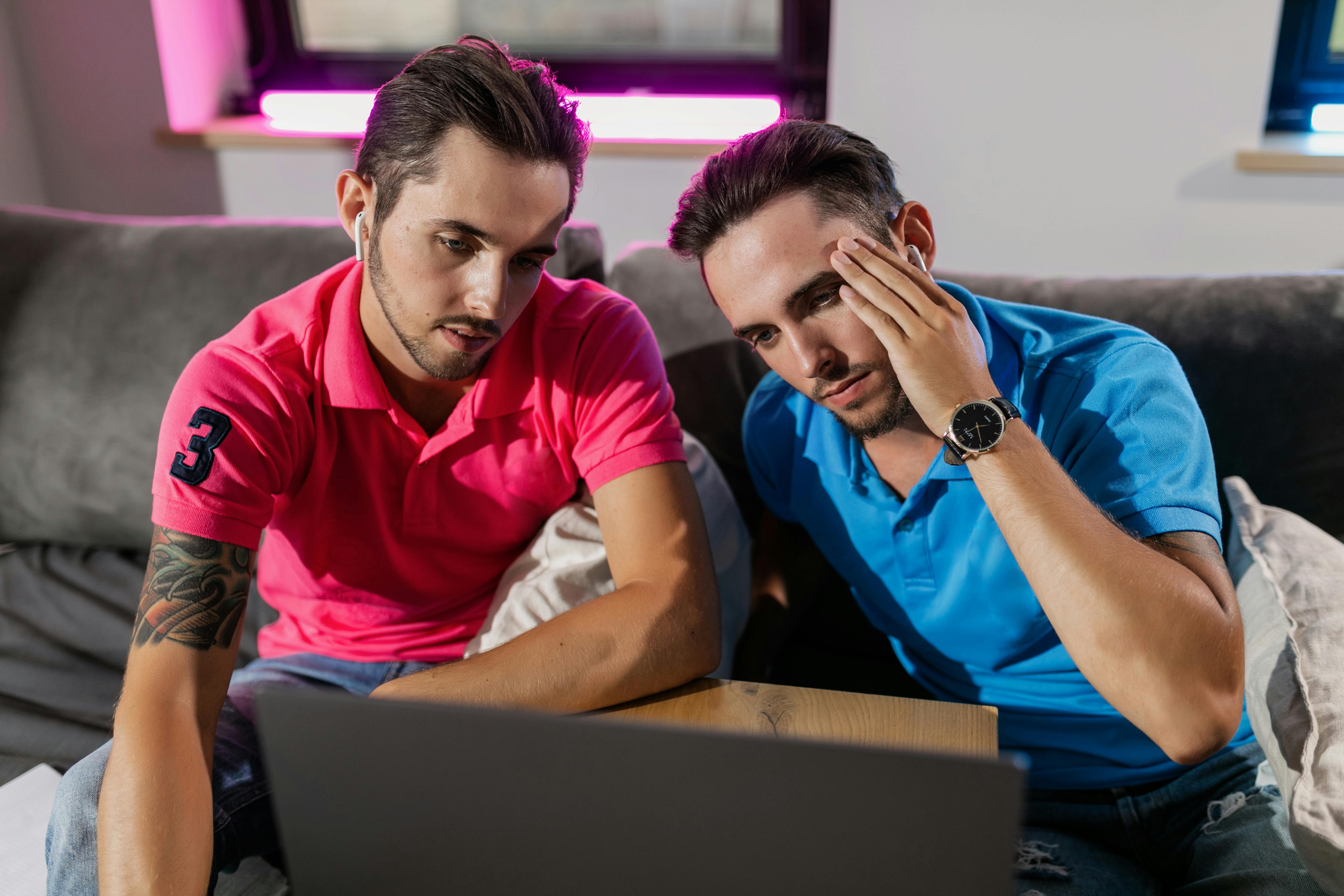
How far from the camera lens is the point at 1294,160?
2154mm

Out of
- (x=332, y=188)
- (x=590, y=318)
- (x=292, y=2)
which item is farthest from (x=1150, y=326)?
(x=292, y=2)

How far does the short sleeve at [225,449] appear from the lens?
104cm

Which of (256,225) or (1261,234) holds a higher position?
(256,225)

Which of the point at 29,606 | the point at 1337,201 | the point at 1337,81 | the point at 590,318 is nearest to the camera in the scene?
the point at 590,318

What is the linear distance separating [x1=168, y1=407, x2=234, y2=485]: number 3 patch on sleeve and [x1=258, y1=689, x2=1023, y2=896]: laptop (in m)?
0.64

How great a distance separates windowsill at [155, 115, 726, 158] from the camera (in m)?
2.48

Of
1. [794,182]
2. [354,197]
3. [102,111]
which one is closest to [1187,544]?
[794,182]

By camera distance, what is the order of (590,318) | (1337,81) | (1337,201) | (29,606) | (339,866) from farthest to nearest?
(1337,81)
(1337,201)
(29,606)
(590,318)
(339,866)

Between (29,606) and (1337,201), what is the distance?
115 inches

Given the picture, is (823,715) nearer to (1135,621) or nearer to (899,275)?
(1135,621)

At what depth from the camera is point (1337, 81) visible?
93.9 inches

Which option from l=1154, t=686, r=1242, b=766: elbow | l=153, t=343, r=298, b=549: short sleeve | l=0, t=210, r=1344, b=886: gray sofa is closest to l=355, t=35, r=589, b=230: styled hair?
l=153, t=343, r=298, b=549: short sleeve

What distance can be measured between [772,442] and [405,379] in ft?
1.73

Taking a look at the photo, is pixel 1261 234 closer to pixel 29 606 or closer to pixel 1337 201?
pixel 1337 201
